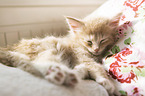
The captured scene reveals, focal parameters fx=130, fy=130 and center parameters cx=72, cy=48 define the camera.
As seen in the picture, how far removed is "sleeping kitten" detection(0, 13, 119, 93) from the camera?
3.04 feet

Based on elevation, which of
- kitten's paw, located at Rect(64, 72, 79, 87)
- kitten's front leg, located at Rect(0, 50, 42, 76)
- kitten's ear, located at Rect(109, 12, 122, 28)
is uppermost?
kitten's ear, located at Rect(109, 12, 122, 28)

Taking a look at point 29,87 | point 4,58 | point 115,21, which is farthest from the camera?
point 115,21

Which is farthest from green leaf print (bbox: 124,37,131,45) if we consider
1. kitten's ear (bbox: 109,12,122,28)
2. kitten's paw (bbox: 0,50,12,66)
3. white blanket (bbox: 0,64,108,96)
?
kitten's paw (bbox: 0,50,12,66)

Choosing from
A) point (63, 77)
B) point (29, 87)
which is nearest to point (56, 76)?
point (63, 77)

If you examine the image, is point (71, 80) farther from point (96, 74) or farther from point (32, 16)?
point (32, 16)

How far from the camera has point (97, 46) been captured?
3.91ft

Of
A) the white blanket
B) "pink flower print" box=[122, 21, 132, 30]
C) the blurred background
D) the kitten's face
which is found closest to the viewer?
the white blanket

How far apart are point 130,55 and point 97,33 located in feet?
1.21

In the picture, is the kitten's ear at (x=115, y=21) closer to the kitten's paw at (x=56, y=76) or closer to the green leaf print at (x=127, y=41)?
the green leaf print at (x=127, y=41)

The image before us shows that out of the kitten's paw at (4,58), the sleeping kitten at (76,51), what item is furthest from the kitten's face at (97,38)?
the kitten's paw at (4,58)

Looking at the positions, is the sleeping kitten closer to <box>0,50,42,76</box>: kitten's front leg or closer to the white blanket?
<box>0,50,42,76</box>: kitten's front leg

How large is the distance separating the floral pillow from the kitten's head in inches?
3.2

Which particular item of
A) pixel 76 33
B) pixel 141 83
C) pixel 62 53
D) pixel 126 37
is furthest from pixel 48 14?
pixel 141 83

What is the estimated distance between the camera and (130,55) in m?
0.97
